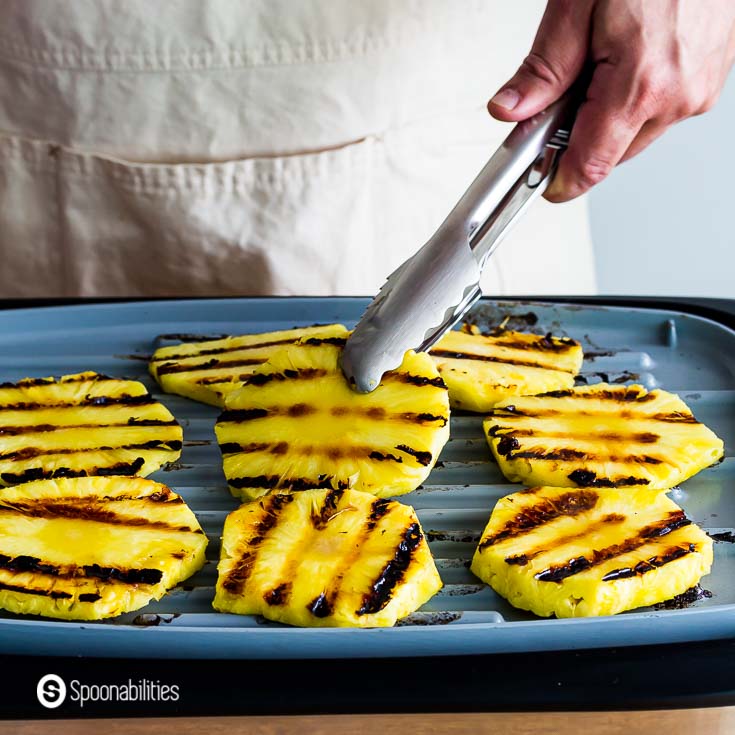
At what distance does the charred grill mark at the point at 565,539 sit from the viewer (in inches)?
65.7

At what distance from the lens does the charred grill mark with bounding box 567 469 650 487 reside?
6.24 feet

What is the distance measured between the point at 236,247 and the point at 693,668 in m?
1.80

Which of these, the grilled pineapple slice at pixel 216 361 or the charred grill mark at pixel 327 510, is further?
the grilled pineapple slice at pixel 216 361

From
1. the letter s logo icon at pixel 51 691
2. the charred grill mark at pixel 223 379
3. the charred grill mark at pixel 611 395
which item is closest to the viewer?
the letter s logo icon at pixel 51 691

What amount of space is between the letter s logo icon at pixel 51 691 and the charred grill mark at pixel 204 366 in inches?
36.0

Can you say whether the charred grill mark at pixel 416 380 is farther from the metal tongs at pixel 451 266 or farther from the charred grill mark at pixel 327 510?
the charred grill mark at pixel 327 510

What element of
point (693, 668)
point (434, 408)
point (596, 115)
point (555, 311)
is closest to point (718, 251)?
point (555, 311)

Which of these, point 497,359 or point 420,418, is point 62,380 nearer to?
point 420,418

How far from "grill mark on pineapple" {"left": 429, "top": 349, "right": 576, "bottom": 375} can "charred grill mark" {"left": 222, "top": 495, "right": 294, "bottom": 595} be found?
0.64 meters

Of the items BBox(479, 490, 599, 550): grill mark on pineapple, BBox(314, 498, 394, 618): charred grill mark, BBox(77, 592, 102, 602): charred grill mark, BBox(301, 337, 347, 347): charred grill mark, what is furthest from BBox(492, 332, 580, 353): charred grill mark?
BBox(77, 592, 102, 602): charred grill mark

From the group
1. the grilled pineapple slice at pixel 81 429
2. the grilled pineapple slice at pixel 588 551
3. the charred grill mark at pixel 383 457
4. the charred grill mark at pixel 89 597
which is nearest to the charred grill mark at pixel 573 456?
the grilled pineapple slice at pixel 588 551

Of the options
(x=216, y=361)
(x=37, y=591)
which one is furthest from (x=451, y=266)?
(x=37, y=591)

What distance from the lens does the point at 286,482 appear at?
1.92m

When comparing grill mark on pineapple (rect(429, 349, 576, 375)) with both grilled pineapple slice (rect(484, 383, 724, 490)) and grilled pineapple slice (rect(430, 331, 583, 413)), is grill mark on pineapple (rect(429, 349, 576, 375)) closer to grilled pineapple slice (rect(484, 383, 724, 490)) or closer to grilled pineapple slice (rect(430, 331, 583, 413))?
grilled pineapple slice (rect(430, 331, 583, 413))
